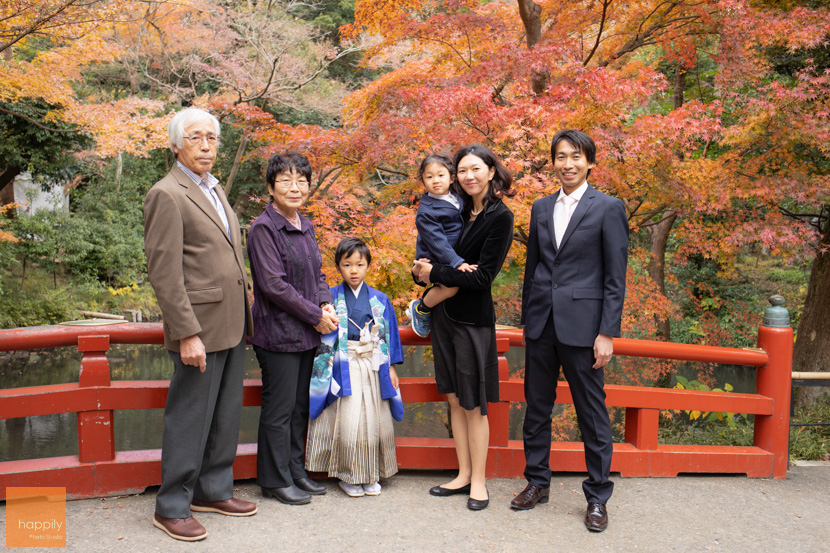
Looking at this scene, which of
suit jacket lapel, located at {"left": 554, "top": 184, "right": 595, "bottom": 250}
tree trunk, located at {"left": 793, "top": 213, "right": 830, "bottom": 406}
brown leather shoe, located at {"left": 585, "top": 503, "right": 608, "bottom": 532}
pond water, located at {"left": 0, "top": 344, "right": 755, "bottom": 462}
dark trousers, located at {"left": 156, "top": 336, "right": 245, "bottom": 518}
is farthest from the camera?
pond water, located at {"left": 0, "top": 344, "right": 755, "bottom": 462}

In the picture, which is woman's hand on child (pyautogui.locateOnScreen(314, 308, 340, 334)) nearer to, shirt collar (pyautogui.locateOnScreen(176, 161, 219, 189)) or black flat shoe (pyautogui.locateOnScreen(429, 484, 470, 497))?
shirt collar (pyautogui.locateOnScreen(176, 161, 219, 189))

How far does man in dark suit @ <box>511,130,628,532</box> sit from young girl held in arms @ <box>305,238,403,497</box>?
2.45 feet

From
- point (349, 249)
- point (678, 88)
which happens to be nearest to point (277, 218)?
point (349, 249)

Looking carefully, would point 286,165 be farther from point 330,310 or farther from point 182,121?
point 330,310

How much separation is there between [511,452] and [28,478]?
252 centimetres

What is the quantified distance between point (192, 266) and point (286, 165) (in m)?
0.69

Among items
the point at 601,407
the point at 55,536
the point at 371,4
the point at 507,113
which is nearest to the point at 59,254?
the point at 371,4

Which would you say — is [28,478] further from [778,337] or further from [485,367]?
[778,337]

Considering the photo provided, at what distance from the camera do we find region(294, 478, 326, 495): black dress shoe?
309cm

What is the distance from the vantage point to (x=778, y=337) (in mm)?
3592

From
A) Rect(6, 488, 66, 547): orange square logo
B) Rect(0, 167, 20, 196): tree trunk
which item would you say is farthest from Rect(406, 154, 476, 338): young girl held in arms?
Rect(0, 167, 20, 196): tree trunk

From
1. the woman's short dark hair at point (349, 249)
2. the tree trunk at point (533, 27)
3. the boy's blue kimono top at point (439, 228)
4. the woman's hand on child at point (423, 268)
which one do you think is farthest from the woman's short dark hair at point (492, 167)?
the tree trunk at point (533, 27)

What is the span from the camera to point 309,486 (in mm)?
3098

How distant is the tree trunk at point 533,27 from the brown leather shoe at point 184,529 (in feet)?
17.6
